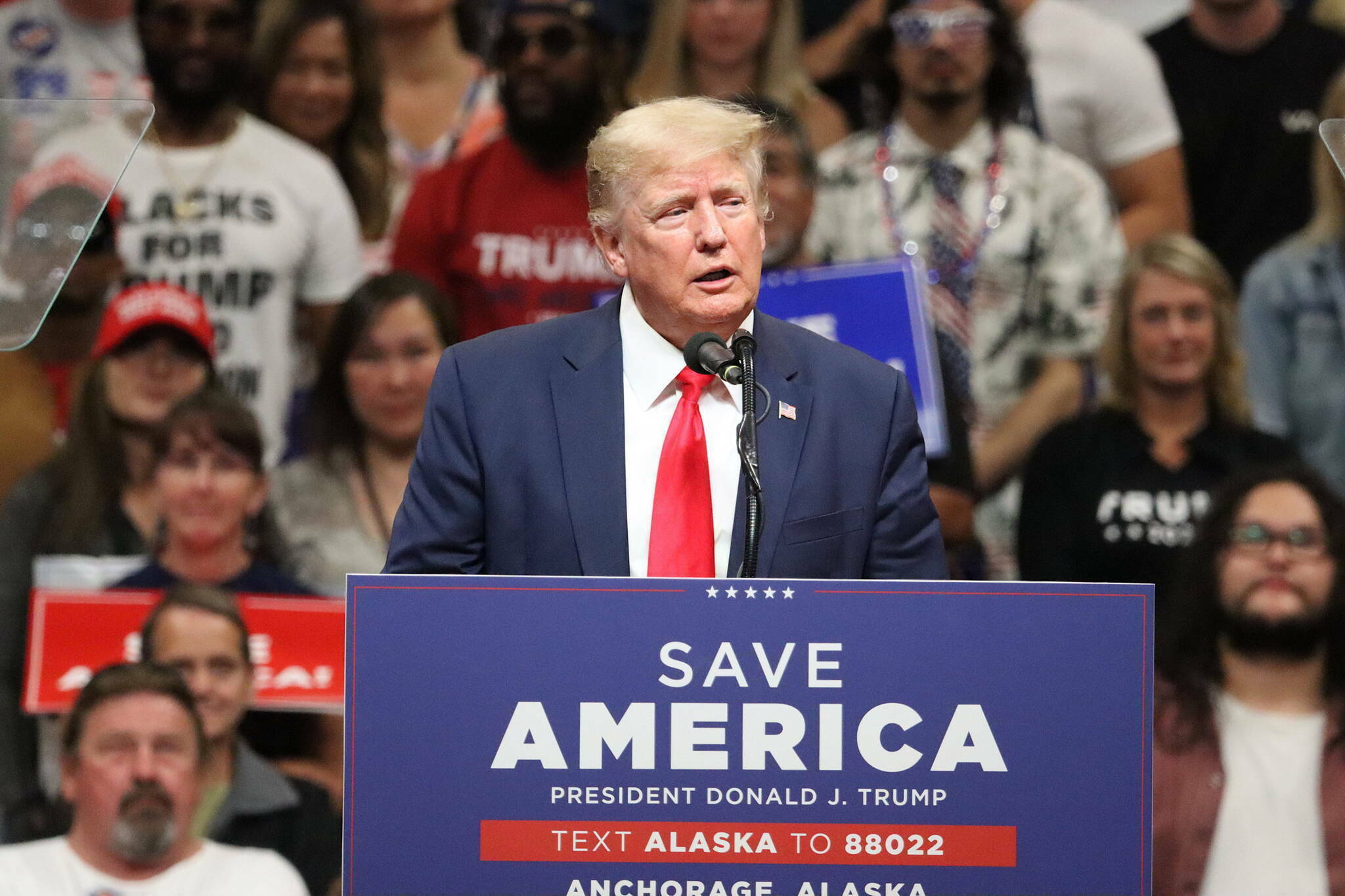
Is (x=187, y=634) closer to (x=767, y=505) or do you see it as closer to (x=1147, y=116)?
(x=767, y=505)

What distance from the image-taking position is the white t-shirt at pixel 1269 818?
12.8ft

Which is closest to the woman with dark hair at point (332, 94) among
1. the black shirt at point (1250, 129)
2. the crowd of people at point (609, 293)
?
the crowd of people at point (609, 293)

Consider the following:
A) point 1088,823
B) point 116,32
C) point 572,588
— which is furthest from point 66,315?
point 1088,823

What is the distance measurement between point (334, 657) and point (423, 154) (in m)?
1.52

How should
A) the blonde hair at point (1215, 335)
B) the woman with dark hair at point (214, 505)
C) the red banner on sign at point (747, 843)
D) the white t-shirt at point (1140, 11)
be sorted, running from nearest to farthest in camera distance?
the red banner on sign at point (747, 843)
the woman with dark hair at point (214, 505)
the blonde hair at point (1215, 335)
the white t-shirt at point (1140, 11)

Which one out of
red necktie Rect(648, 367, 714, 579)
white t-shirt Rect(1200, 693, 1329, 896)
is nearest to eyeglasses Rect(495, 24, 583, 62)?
white t-shirt Rect(1200, 693, 1329, 896)

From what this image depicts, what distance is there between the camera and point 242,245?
469 cm

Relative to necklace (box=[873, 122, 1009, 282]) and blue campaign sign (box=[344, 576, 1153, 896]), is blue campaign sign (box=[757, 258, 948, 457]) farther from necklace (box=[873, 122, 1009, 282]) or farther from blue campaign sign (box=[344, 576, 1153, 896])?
blue campaign sign (box=[344, 576, 1153, 896])

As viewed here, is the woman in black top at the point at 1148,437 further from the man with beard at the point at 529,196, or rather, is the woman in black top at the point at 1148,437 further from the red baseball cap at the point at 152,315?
the red baseball cap at the point at 152,315

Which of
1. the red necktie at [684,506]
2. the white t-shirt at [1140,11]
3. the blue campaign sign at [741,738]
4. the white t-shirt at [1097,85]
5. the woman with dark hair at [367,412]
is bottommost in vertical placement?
the blue campaign sign at [741,738]

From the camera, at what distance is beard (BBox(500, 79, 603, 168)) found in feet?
15.7

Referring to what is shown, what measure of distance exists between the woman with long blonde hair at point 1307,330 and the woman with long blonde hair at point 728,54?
1.25 meters

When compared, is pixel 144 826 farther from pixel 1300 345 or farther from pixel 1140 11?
pixel 1140 11

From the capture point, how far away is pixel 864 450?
2.44m
